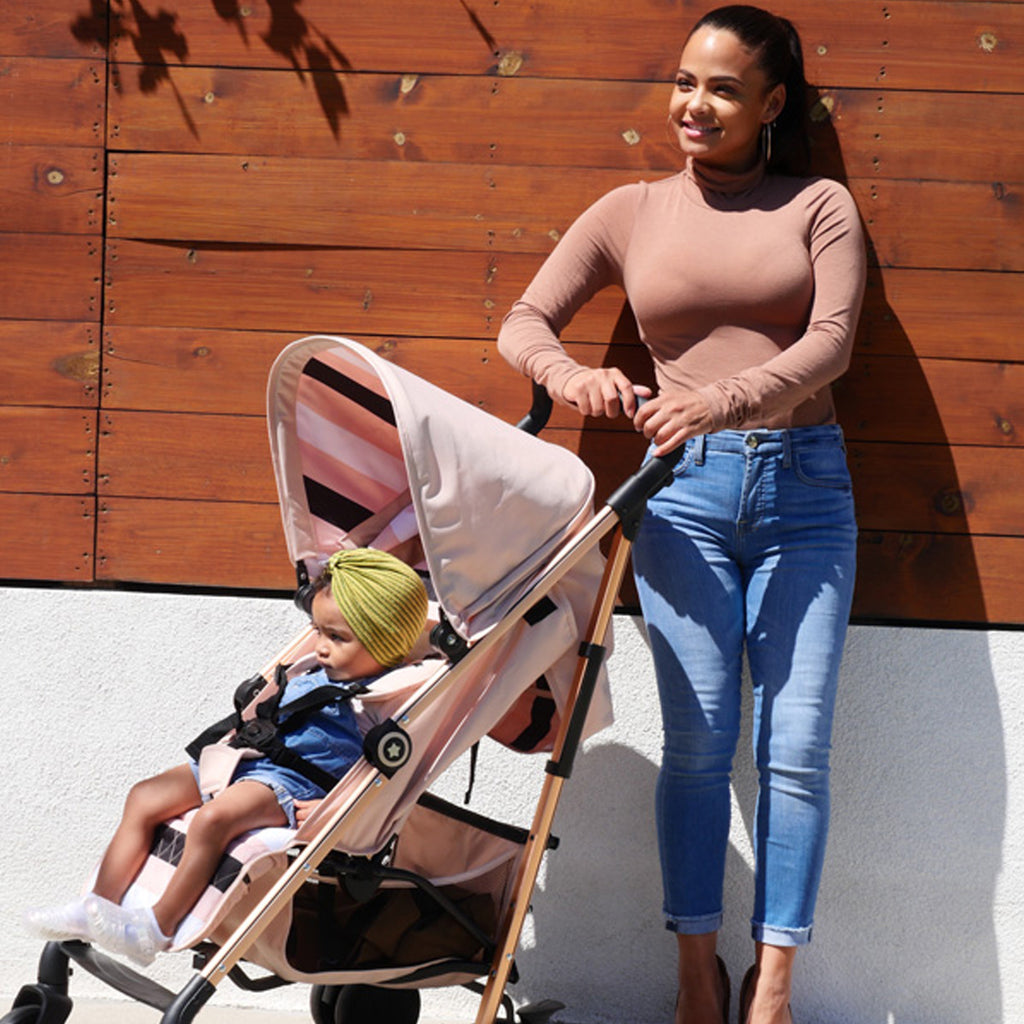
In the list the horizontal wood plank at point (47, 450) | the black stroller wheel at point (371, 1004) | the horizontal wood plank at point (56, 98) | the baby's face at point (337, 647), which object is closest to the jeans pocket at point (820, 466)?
the baby's face at point (337, 647)

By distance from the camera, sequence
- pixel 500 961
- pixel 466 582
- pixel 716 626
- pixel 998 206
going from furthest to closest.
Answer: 1. pixel 998 206
2. pixel 716 626
3. pixel 500 961
4. pixel 466 582

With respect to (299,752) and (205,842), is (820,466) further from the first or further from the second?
(205,842)

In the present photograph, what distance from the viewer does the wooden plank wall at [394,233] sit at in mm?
3500

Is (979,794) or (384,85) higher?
(384,85)

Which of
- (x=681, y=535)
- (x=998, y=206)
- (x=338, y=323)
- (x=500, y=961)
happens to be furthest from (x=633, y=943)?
(x=998, y=206)

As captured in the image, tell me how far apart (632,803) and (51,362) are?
1.91m

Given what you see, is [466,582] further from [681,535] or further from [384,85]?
[384,85]

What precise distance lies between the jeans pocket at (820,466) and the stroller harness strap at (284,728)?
1.11 meters

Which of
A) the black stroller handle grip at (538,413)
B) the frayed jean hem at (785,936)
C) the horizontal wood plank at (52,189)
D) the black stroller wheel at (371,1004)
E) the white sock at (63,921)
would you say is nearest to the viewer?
the white sock at (63,921)

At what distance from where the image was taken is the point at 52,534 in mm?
3635

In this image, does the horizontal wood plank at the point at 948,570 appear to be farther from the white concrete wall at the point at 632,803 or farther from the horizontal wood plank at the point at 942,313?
the horizontal wood plank at the point at 942,313

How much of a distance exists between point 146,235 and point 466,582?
1.59 meters

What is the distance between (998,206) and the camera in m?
3.50

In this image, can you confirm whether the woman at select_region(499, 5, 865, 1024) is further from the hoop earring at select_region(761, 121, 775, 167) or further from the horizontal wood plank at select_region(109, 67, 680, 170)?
the horizontal wood plank at select_region(109, 67, 680, 170)
